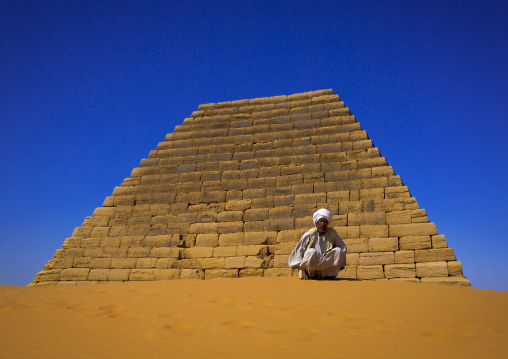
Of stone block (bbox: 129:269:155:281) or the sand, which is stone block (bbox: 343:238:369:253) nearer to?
the sand

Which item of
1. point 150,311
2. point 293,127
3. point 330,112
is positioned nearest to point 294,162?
point 293,127

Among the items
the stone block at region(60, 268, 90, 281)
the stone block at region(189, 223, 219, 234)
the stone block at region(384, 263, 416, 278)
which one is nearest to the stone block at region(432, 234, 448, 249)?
the stone block at region(384, 263, 416, 278)

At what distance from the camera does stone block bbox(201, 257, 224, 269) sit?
28.0 ft

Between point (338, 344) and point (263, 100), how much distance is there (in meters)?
10.0

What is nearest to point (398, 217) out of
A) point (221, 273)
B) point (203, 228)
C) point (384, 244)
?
point (384, 244)

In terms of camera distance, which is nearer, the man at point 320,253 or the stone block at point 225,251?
the man at point 320,253

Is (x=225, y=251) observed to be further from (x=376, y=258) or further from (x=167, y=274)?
(x=376, y=258)

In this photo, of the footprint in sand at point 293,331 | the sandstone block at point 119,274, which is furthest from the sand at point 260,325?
the sandstone block at point 119,274

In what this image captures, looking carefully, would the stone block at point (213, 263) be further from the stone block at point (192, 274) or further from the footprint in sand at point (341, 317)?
the footprint in sand at point (341, 317)

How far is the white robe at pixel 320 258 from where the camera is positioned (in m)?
6.00

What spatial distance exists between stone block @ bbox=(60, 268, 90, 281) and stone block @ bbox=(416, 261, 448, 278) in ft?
24.7

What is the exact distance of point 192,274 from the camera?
27.9 feet

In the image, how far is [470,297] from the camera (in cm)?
482

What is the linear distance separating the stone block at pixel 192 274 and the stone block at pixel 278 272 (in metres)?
1.49
